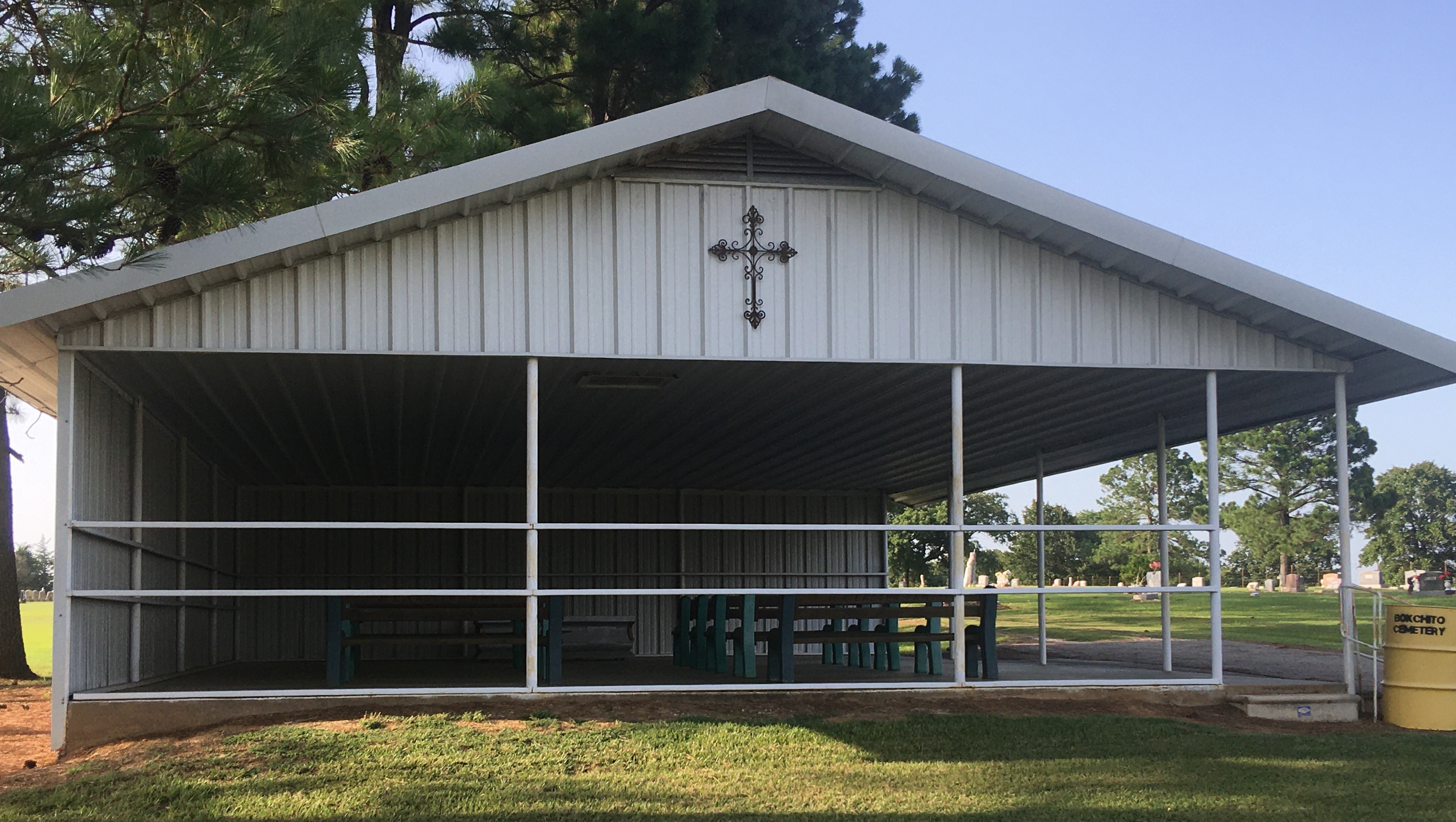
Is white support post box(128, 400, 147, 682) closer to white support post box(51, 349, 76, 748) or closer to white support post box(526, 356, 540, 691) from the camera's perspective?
white support post box(51, 349, 76, 748)

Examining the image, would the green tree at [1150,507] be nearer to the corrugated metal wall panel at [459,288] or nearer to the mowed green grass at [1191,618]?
the mowed green grass at [1191,618]

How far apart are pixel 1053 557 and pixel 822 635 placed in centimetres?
4280

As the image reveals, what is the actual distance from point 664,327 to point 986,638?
11.7ft

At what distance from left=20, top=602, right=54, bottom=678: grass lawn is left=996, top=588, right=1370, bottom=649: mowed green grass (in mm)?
17447

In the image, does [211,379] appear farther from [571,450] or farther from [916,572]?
[916,572]

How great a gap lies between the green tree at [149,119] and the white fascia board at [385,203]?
168mm

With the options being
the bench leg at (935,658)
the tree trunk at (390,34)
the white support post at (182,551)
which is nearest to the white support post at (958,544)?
the bench leg at (935,658)

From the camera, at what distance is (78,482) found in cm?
914

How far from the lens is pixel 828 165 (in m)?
10.1

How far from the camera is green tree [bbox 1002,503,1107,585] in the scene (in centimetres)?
5256

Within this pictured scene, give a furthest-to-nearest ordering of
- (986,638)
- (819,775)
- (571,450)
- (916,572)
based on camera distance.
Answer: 1. (916,572)
2. (571,450)
3. (986,638)
4. (819,775)

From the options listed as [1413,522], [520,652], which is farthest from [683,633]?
[1413,522]

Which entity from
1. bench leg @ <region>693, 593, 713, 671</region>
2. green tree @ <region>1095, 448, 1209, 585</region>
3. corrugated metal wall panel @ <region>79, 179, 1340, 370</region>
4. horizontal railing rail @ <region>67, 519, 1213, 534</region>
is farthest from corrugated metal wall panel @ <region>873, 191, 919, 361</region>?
green tree @ <region>1095, 448, 1209, 585</region>

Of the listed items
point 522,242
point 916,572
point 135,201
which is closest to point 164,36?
point 135,201
